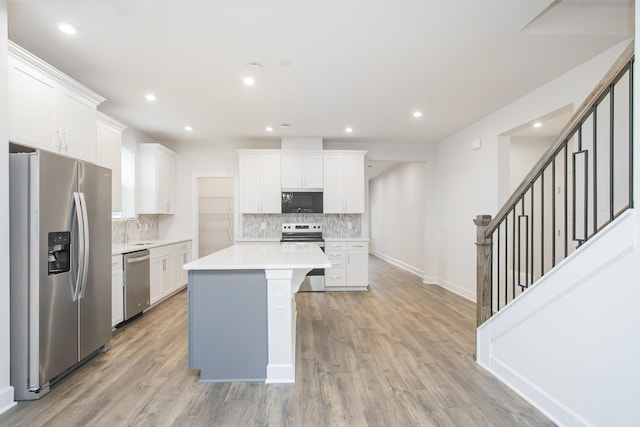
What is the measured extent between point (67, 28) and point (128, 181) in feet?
9.08

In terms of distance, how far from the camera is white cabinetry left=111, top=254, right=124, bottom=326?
11.7 feet

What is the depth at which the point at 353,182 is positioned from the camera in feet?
19.0

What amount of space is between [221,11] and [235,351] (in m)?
2.40

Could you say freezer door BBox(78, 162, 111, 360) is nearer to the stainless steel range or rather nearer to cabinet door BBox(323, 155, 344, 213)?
the stainless steel range

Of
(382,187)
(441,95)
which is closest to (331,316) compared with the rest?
(441,95)

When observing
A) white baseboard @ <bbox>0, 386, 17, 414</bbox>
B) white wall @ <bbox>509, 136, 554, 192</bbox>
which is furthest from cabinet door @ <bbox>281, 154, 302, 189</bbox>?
white baseboard @ <bbox>0, 386, 17, 414</bbox>

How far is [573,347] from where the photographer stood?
74.1 inches

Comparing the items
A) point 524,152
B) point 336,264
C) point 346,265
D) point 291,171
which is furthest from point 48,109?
point 524,152

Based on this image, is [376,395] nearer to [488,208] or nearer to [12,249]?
[12,249]

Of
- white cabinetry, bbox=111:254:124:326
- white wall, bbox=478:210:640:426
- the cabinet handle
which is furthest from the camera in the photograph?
white cabinetry, bbox=111:254:124:326

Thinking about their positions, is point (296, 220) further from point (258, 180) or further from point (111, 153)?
point (111, 153)

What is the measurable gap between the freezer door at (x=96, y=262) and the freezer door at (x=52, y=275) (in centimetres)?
11

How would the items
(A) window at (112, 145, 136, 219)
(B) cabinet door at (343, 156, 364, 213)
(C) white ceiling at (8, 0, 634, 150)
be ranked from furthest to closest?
1. (B) cabinet door at (343, 156, 364, 213)
2. (A) window at (112, 145, 136, 219)
3. (C) white ceiling at (8, 0, 634, 150)

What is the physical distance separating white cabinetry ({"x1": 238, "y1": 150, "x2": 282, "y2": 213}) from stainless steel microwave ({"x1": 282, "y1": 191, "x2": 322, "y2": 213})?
169mm
